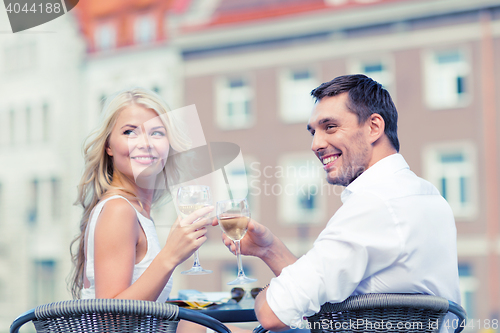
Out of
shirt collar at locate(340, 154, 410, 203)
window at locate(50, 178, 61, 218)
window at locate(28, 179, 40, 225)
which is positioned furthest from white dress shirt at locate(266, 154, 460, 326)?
window at locate(28, 179, 40, 225)

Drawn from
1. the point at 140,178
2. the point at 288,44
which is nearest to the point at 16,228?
the point at 288,44

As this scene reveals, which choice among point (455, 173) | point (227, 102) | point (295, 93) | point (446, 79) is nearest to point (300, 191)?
point (295, 93)

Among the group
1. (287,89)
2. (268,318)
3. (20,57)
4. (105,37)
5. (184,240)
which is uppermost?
(105,37)

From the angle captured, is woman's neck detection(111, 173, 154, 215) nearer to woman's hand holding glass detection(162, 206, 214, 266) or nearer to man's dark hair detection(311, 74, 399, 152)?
woman's hand holding glass detection(162, 206, 214, 266)

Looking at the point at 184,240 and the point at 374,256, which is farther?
the point at 184,240

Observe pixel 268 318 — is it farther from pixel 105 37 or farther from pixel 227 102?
pixel 105 37

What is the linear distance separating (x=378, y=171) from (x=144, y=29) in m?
18.4

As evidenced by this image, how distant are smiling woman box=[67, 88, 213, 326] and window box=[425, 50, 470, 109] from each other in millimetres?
13107

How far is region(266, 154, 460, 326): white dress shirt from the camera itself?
1487 millimetres

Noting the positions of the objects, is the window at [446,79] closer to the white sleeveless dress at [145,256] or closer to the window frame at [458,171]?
the window frame at [458,171]

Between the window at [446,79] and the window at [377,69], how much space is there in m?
1.03

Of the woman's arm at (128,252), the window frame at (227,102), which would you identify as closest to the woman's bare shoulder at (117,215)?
the woman's arm at (128,252)

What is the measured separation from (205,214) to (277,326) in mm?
455

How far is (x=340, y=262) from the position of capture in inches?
58.6
